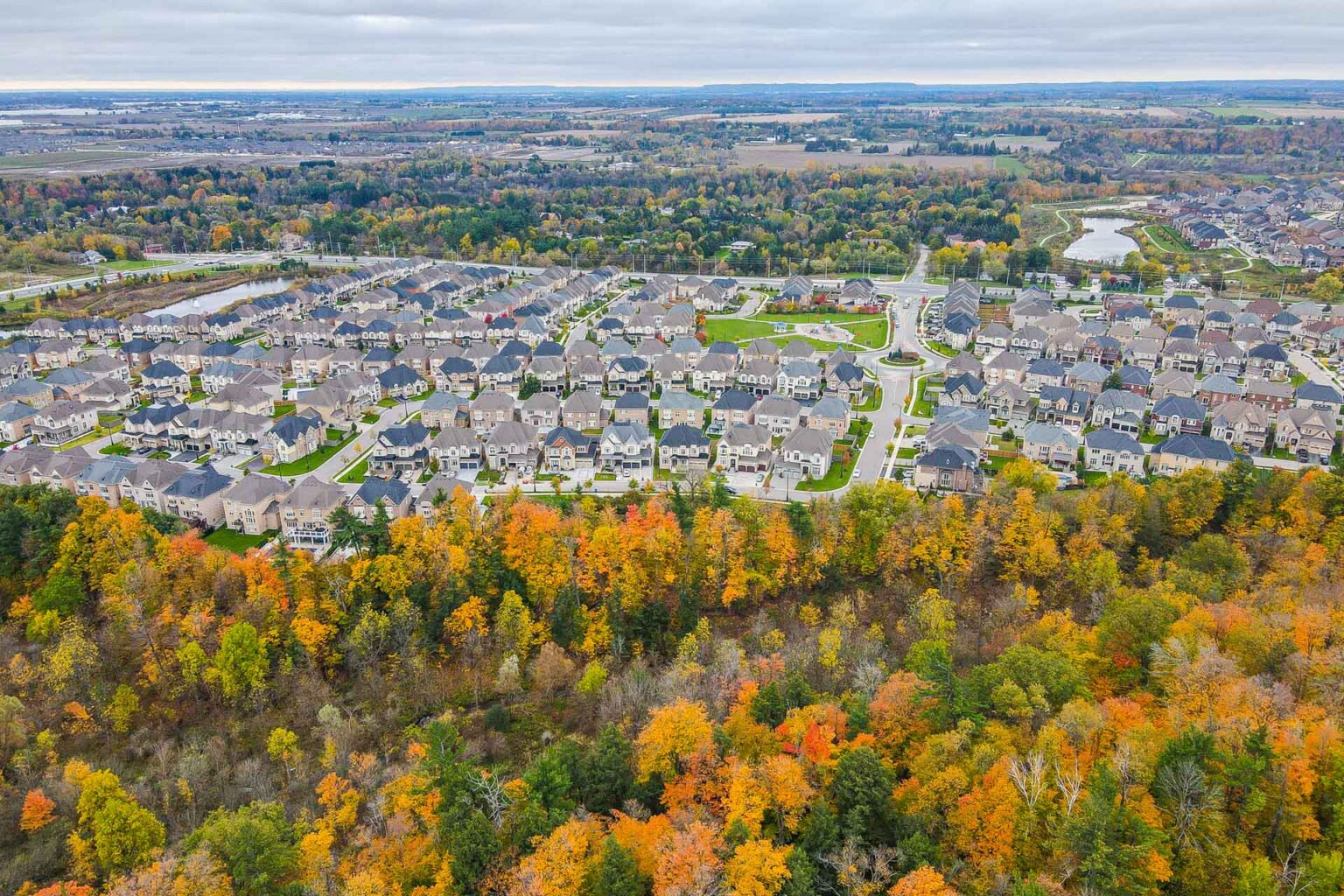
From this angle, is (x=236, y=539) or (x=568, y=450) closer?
(x=236, y=539)

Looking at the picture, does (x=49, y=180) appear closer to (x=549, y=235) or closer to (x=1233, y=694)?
(x=549, y=235)

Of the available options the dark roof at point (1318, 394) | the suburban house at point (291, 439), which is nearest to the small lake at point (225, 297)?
the suburban house at point (291, 439)

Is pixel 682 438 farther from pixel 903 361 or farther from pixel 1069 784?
pixel 1069 784


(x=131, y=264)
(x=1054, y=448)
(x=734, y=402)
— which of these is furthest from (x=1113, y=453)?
(x=131, y=264)

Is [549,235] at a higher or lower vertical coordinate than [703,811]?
higher

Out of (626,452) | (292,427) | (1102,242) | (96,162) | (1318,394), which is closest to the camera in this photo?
(626,452)

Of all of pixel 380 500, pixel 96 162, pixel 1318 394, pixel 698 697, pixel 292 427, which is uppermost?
pixel 96 162

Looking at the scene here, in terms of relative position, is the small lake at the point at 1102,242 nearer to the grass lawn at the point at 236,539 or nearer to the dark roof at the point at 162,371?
the grass lawn at the point at 236,539

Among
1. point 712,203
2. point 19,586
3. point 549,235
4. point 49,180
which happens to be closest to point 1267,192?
point 712,203
